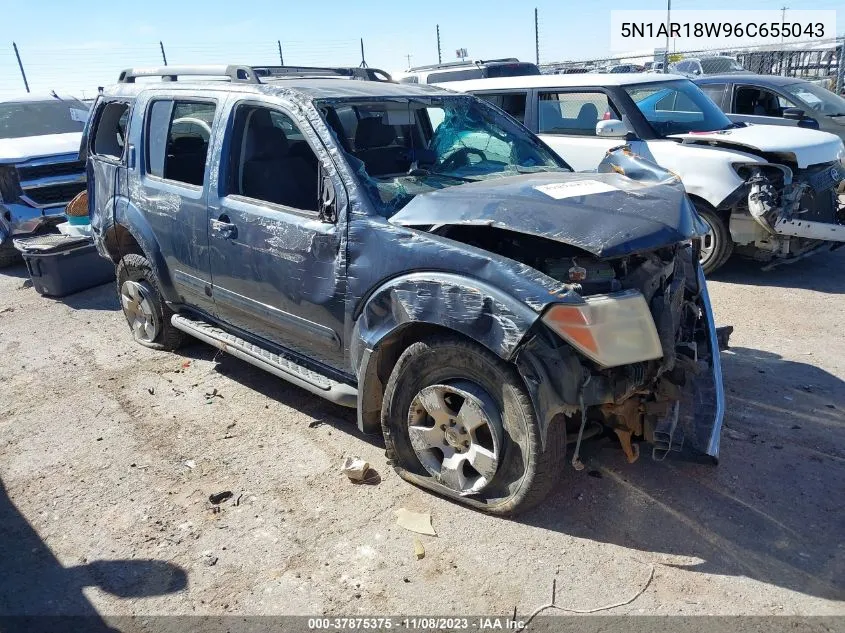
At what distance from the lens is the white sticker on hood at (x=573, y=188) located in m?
3.30

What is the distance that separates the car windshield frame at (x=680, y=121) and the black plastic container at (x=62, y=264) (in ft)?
19.1

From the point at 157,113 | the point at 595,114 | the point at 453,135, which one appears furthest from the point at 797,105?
the point at 157,113

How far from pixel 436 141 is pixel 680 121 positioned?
153 inches

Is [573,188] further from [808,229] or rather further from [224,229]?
[808,229]

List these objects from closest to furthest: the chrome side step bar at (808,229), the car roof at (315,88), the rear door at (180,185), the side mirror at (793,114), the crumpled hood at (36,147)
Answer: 1. the car roof at (315,88)
2. the rear door at (180,185)
3. the chrome side step bar at (808,229)
4. the crumpled hood at (36,147)
5. the side mirror at (793,114)

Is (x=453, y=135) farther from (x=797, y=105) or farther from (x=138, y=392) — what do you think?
(x=797, y=105)

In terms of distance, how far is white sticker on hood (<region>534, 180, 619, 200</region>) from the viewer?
3298mm

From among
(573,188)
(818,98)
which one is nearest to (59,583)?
(573,188)

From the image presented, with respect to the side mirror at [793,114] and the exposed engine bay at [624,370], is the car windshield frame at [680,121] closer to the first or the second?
the side mirror at [793,114]

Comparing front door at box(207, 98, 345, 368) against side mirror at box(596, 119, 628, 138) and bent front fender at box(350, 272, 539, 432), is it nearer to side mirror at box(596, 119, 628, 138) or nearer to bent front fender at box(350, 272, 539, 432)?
bent front fender at box(350, 272, 539, 432)

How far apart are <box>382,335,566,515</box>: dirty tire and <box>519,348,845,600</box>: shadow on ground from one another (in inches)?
8.7

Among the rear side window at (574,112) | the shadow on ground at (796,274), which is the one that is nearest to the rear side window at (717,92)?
the shadow on ground at (796,274)

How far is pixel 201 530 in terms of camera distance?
333 centimetres

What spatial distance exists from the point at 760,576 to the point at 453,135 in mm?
2945
